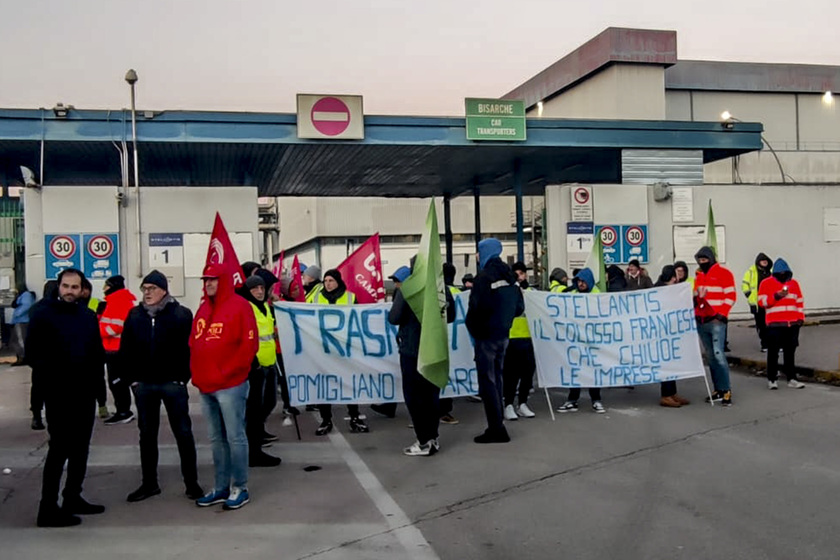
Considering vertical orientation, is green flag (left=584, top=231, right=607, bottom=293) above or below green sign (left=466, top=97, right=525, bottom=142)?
below

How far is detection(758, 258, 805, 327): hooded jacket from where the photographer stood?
1116 centimetres

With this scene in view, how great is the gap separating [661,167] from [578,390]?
1272cm

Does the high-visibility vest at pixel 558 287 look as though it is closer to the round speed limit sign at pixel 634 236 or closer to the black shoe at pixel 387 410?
the black shoe at pixel 387 410

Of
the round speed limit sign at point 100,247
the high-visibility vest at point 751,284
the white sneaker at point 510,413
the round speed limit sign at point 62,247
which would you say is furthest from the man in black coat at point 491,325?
the round speed limit sign at point 62,247

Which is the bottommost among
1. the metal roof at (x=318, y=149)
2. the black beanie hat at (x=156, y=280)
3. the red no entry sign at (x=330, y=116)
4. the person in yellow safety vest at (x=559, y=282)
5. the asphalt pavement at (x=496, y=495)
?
the asphalt pavement at (x=496, y=495)

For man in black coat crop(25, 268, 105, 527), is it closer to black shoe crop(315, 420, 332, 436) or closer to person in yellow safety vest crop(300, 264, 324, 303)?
black shoe crop(315, 420, 332, 436)

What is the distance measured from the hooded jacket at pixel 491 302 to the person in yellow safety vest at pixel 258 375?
2035mm

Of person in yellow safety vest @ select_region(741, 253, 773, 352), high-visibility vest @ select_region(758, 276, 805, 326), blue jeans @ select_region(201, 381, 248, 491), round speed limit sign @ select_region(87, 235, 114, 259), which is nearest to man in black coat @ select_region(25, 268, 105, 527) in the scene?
blue jeans @ select_region(201, 381, 248, 491)

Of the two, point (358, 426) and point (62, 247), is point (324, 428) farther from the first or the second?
point (62, 247)

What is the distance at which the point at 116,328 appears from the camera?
986 cm

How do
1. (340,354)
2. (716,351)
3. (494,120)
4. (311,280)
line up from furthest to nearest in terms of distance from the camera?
(494,120), (311,280), (716,351), (340,354)

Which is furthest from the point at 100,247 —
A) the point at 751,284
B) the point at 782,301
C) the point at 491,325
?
the point at 782,301

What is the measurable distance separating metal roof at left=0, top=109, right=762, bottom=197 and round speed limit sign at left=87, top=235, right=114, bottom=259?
7.30ft

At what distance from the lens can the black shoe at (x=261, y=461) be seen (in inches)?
304
